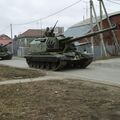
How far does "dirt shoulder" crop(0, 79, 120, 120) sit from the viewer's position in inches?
354

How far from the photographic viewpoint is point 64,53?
981 inches

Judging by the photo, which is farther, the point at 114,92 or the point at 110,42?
the point at 110,42

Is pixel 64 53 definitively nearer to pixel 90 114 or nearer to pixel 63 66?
pixel 63 66

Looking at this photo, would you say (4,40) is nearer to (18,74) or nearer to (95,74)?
(95,74)

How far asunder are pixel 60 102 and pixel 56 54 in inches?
544

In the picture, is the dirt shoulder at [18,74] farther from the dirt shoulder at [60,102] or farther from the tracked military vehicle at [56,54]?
the dirt shoulder at [60,102]

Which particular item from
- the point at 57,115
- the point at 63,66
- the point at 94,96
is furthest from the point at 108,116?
the point at 63,66

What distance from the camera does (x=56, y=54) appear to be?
24.5 meters

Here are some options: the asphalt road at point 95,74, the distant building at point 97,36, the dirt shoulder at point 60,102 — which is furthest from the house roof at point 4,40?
the dirt shoulder at point 60,102

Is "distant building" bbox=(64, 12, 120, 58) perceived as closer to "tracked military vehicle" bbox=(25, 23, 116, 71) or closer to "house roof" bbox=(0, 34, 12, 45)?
"tracked military vehicle" bbox=(25, 23, 116, 71)

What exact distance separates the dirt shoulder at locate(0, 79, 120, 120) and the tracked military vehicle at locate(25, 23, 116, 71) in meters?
9.86

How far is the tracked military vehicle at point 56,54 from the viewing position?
79.6 ft

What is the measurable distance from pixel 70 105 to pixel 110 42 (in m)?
40.7

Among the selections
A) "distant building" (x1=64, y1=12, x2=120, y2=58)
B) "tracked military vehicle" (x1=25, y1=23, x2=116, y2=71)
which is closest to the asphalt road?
"tracked military vehicle" (x1=25, y1=23, x2=116, y2=71)
